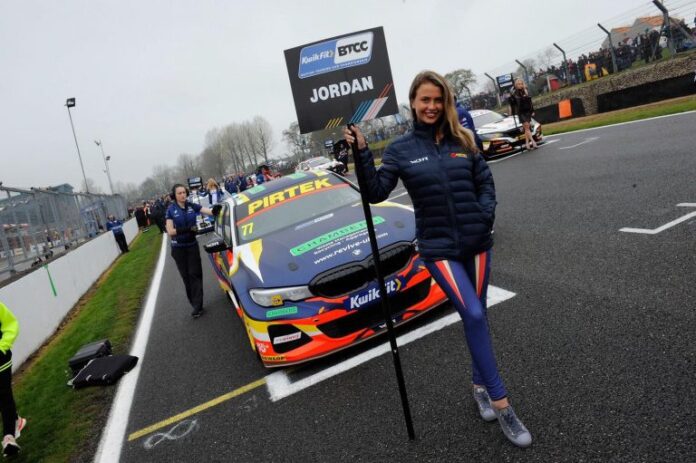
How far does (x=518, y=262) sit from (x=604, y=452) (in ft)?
10.4

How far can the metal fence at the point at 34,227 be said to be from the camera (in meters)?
8.32

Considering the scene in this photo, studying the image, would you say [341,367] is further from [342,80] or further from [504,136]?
[504,136]

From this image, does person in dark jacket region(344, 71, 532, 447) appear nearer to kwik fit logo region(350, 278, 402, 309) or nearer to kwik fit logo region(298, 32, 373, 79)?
kwik fit logo region(298, 32, 373, 79)

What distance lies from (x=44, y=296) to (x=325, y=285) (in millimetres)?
6534

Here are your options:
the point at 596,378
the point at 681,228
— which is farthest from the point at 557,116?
the point at 596,378

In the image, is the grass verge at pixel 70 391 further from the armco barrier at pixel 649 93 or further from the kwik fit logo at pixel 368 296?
the armco barrier at pixel 649 93

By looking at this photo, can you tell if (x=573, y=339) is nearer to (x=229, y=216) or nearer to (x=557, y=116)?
(x=229, y=216)

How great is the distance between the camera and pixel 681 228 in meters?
4.91

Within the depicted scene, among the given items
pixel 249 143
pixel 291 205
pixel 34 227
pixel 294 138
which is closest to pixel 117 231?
pixel 34 227

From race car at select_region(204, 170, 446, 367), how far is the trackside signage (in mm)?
1246

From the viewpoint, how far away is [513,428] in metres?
2.41

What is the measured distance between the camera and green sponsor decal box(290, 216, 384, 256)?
14.0 ft

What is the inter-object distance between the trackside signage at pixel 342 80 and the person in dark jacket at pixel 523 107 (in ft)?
37.2

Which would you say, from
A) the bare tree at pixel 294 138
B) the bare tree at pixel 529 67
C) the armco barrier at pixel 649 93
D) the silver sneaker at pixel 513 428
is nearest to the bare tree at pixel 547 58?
the bare tree at pixel 529 67
